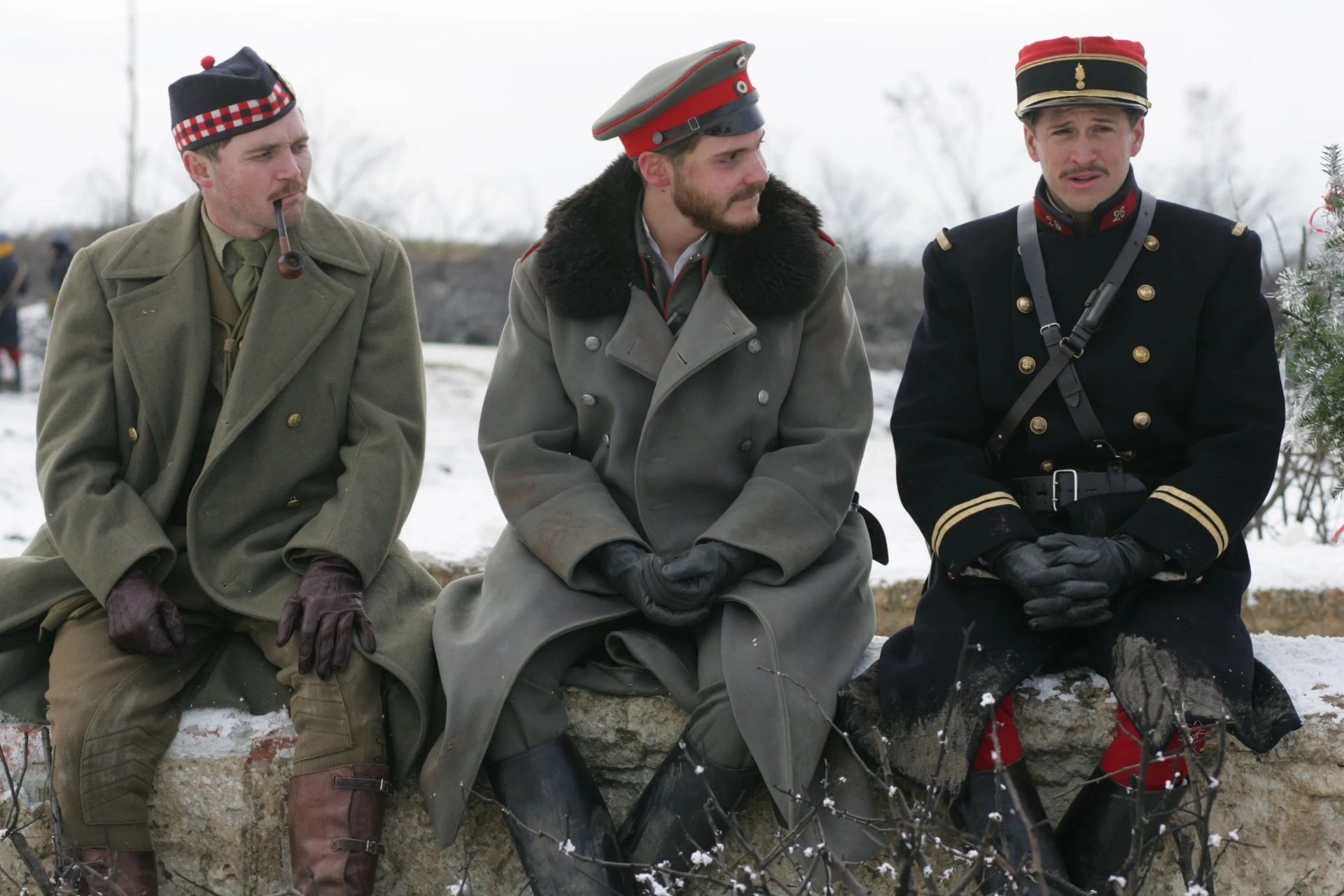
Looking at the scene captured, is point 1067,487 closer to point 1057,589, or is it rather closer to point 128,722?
point 1057,589

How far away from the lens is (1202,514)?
9.71 ft

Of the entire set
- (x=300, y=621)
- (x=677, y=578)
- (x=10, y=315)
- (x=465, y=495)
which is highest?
(x=677, y=578)

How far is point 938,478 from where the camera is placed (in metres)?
3.14

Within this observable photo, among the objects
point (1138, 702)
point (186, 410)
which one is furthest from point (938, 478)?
point (186, 410)

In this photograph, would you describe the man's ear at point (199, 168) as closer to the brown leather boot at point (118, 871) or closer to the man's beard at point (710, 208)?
the man's beard at point (710, 208)

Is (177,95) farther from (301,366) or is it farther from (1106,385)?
(1106,385)

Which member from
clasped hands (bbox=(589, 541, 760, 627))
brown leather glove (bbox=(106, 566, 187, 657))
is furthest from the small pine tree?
brown leather glove (bbox=(106, 566, 187, 657))

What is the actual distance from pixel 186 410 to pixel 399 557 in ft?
2.01

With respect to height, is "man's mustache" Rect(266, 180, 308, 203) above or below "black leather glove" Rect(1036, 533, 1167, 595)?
above

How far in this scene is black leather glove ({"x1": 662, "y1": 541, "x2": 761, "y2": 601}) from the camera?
3062 mm

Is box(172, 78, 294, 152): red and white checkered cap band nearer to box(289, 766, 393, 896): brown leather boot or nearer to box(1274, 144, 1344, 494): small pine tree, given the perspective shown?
box(289, 766, 393, 896): brown leather boot

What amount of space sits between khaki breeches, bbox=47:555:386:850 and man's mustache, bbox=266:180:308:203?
40.9 inches

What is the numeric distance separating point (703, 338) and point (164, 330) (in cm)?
126

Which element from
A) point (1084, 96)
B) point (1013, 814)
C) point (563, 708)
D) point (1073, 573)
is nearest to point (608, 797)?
point (563, 708)
